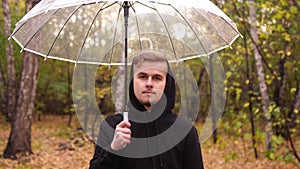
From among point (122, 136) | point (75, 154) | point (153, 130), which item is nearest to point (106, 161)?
point (122, 136)

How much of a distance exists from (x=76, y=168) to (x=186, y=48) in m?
6.20

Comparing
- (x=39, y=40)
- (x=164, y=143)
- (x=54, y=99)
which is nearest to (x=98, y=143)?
(x=164, y=143)

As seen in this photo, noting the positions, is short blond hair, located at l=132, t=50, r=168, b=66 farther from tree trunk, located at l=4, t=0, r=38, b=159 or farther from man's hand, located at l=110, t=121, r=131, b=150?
tree trunk, located at l=4, t=0, r=38, b=159

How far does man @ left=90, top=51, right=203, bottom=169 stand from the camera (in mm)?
2453

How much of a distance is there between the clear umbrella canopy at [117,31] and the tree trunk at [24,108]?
5400 millimetres

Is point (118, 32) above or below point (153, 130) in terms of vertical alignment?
Answer: above

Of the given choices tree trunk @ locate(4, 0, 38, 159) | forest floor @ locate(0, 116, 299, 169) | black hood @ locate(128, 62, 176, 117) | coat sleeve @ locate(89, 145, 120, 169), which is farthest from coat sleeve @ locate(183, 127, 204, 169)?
tree trunk @ locate(4, 0, 38, 159)

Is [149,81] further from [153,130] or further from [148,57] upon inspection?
[153,130]

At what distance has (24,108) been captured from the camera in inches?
348

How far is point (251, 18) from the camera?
8633 mm

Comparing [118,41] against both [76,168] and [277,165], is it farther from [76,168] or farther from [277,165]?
[277,165]

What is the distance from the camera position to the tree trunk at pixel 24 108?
8.72 metres

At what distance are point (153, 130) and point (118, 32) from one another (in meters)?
1.36

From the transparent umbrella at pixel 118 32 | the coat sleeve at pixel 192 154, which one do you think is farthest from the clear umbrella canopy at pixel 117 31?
the coat sleeve at pixel 192 154
